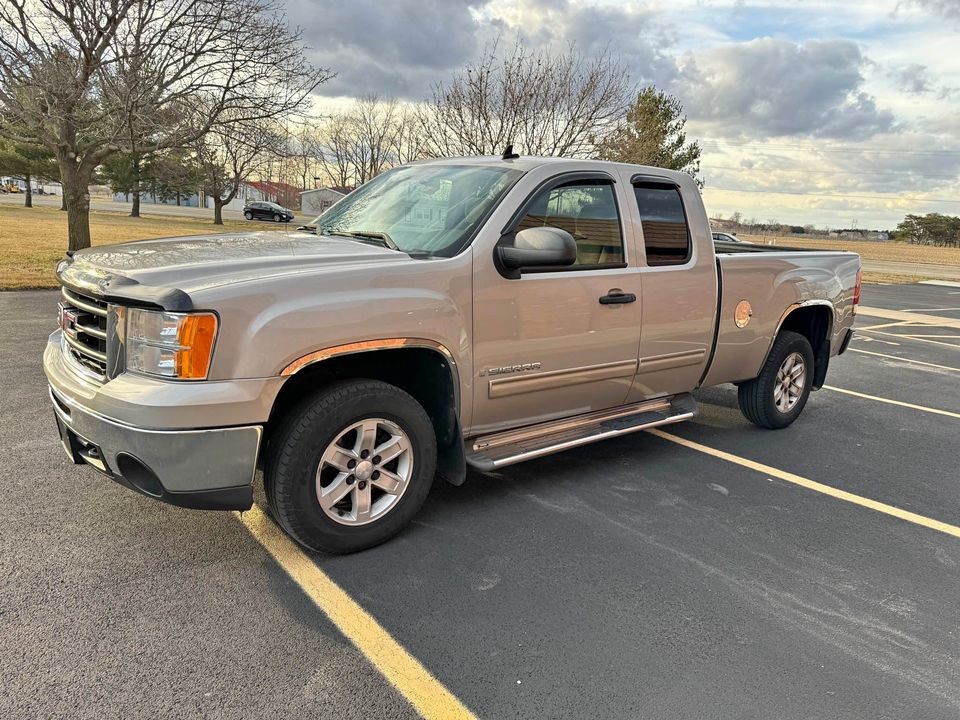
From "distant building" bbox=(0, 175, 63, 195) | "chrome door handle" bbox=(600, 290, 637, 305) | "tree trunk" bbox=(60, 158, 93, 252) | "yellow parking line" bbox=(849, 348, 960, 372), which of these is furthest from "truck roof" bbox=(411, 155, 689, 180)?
"distant building" bbox=(0, 175, 63, 195)

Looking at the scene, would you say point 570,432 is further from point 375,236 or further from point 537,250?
point 375,236

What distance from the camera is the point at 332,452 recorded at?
3113 mm

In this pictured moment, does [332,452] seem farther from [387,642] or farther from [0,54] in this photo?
[0,54]

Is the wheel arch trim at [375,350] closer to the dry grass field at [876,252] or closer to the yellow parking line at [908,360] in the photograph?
the yellow parking line at [908,360]

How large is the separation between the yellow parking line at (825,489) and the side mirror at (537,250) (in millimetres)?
2298

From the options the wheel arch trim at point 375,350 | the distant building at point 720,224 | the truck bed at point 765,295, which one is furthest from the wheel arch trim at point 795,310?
the distant building at point 720,224

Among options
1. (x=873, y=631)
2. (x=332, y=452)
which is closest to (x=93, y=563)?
(x=332, y=452)

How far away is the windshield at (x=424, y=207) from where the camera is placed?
3615 millimetres

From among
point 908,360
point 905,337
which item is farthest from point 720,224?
point 908,360

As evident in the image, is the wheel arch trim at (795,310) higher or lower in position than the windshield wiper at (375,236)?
lower

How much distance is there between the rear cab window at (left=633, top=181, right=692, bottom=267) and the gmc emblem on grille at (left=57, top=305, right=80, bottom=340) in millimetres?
3207

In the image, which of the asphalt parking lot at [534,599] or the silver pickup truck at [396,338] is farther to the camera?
the silver pickup truck at [396,338]

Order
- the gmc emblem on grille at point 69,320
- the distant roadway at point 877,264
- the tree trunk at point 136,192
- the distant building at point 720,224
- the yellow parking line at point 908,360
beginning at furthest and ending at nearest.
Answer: the tree trunk at point 136,192 → the distant building at point 720,224 → the distant roadway at point 877,264 → the yellow parking line at point 908,360 → the gmc emblem on grille at point 69,320

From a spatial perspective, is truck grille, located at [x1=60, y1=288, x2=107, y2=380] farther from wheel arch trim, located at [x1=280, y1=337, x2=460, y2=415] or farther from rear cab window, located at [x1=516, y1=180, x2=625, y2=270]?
rear cab window, located at [x1=516, y1=180, x2=625, y2=270]
